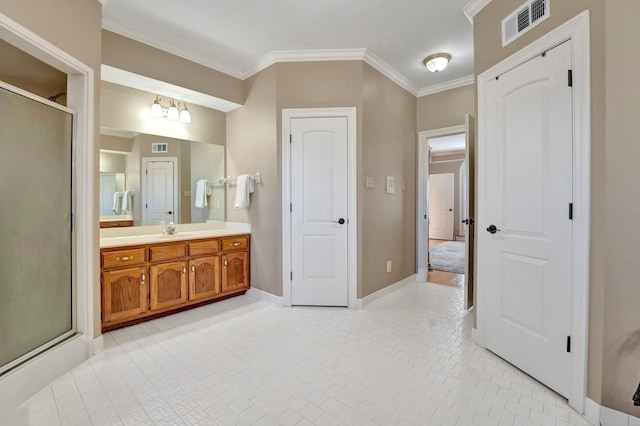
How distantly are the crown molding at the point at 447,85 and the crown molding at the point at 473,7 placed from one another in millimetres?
1430

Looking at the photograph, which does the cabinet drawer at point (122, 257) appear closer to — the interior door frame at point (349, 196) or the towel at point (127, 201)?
the towel at point (127, 201)

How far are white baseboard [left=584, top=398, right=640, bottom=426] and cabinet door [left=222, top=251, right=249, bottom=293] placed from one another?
10.1 ft

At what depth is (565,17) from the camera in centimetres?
164

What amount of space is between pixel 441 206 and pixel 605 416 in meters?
7.99

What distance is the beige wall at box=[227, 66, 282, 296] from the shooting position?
3.20 m

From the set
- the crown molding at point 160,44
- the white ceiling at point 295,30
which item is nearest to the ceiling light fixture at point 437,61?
the white ceiling at point 295,30

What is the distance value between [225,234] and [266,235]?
0.50 m

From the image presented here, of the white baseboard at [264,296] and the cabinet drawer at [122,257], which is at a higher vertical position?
the cabinet drawer at [122,257]

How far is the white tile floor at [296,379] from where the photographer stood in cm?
153

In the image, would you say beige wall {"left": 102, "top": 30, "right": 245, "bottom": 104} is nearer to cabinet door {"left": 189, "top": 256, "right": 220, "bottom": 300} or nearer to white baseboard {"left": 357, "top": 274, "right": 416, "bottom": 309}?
cabinet door {"left": 189, "top": 256, "right": 220, "bottom": 300}

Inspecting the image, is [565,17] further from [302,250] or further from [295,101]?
[302,250]

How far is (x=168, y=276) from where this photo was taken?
2852 mm

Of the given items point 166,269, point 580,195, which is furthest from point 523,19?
point 166,269

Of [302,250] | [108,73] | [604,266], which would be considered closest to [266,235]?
[302,250]
